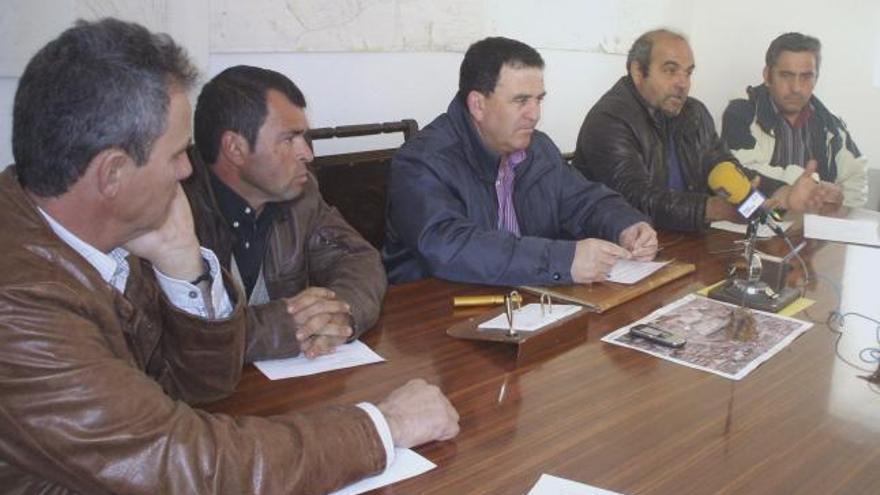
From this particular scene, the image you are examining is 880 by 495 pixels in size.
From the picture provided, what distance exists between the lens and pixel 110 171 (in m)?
1.03

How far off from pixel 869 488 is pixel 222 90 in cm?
163

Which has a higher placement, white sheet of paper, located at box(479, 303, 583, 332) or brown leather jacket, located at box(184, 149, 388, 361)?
brown leather jacket, located at box(184, 149, 388, 361)

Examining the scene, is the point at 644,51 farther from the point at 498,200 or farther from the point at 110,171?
the point at 110,171

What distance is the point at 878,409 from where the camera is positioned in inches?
54.7

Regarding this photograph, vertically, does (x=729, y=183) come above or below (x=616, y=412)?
above

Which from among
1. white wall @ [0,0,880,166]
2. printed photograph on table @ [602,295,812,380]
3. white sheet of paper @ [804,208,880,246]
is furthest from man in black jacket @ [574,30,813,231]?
printed photograph on table @ [602,295,812,380]

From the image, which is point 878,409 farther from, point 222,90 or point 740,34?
point 740,34

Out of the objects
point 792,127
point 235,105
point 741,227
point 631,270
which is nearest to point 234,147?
point 235,105

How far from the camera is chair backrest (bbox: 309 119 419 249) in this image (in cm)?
261

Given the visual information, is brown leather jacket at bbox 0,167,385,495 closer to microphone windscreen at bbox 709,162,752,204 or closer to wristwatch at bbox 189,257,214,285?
wristwatch at bbox 189,257,214,285

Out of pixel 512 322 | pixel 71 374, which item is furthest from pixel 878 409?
pixel 71 374

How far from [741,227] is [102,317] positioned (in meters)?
2.26

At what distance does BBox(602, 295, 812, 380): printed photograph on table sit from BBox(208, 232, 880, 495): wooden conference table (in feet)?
0.10

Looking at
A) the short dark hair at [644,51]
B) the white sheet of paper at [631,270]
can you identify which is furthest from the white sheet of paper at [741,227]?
the short dark hair at [644,51]
